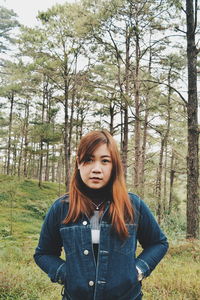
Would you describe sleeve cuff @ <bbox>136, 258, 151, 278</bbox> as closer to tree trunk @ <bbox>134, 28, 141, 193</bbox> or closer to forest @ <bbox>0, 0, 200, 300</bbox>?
forest @ <bbox>0, 0, 200, 300</bbox>

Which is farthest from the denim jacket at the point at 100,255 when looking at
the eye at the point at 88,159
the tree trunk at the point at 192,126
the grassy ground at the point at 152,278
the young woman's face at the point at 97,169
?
the tree trunk at the point at 192,126

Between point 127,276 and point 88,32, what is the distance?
12168 mm

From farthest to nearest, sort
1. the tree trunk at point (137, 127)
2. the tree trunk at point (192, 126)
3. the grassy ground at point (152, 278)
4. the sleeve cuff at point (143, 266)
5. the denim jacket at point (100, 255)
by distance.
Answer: the tree trunk at point (137, 127) → the tree trunk at point (192, 126) → the grassy ground at point (152, 278) → the sleeve cuff at point (143, 266) → the denim jacket at point (100, 255)

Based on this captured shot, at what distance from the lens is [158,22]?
13062 mm

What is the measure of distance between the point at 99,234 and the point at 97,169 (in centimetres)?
37

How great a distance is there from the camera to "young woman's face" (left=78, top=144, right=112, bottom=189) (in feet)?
6.05

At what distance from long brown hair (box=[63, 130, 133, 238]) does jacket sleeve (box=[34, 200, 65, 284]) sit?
0.11 meters

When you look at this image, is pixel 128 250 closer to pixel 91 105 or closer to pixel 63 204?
pixel 63 204

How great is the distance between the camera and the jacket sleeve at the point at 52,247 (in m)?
1.86

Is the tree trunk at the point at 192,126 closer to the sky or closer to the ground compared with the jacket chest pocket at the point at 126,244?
closer to the sky

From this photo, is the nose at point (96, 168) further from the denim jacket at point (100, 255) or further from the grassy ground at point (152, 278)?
the grassy ground at point (152, 278)

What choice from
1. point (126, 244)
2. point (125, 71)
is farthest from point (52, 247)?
point (125, 71)

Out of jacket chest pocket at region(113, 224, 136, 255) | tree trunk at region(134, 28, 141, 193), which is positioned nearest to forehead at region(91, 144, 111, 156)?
jacket chest pocket at region(113, 224, 136, 255)

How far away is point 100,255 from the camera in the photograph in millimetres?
1715
